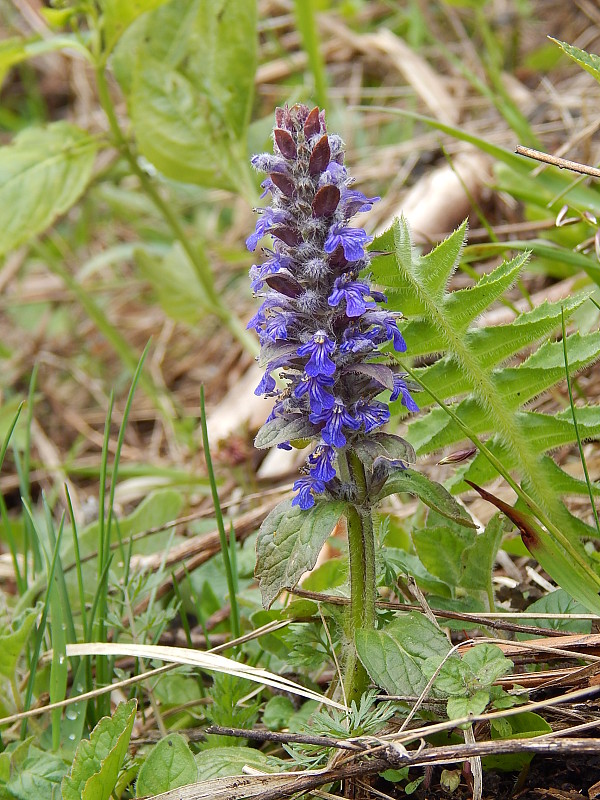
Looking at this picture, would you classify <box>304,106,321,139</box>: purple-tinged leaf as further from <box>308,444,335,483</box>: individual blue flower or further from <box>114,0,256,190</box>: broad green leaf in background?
<box>114,0,256,190</box>: broad green leaf in background

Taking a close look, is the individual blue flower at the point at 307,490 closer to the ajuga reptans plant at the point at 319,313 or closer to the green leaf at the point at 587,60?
the ajuga reptans plant at the point at 319,313

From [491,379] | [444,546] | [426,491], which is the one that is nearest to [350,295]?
[426,491]

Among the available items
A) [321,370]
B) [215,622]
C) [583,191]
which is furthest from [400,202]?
[321,370]

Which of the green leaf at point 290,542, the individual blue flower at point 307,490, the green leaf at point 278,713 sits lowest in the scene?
the green leaf at point 278,713

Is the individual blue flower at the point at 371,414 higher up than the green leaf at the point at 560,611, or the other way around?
the individual blue flower at the point at 371,414

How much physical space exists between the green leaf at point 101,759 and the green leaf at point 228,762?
18cm

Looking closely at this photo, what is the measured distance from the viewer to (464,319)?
1.99 metres

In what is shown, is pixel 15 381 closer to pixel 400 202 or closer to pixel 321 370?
pixel 400 202

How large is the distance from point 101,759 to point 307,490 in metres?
0.75

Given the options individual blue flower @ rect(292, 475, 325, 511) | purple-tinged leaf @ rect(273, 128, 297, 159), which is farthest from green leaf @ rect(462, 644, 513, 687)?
purple-tinged leaf @ rect(273, 128, 297, 159)

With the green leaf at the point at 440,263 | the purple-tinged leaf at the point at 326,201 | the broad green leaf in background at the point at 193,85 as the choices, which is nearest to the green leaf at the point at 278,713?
the green leaf at the point at 440,263

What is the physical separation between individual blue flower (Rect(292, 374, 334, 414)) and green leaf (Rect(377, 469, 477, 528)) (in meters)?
0.24

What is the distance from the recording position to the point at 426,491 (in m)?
1.75

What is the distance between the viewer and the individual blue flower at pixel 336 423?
1666 millimetres
